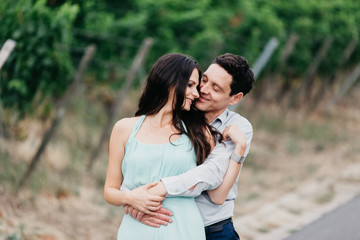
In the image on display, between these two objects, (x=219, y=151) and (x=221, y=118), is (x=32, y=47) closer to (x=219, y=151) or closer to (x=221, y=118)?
(x=221, y=118)

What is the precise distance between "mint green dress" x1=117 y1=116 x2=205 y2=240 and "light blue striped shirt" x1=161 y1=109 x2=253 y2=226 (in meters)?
0.06

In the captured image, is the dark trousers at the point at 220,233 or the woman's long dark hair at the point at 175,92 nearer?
the woman's long dark hair at the point at 175,92

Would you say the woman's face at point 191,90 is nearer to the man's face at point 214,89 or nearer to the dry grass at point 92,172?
the man's face at point 214,89

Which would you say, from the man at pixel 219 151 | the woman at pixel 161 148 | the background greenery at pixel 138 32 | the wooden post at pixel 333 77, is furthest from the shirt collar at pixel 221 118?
the wooden post at pixel 333 77

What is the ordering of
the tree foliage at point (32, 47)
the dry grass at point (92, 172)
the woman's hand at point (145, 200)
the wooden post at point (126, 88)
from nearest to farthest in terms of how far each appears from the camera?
the woman's hand at point (145, 200), the tree foliage at point (32, 47), the dry grass at point (92, 172), the wooden post at point (126, 88)

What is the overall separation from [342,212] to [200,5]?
18.7ft

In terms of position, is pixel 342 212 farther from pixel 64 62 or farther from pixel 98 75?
pixel 98 75

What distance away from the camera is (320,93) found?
1642 centimetres

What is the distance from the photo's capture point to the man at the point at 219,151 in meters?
2.65

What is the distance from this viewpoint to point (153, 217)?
2641 mm

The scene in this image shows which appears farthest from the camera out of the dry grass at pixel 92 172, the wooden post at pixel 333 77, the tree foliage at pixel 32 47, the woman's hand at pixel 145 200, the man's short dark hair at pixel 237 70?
the wooden post at pixel 333 77

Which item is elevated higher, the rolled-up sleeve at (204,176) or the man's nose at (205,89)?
the man's nose at (205,89)

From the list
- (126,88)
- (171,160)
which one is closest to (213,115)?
(171,160)

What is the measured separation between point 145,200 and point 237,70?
87 centimetres
